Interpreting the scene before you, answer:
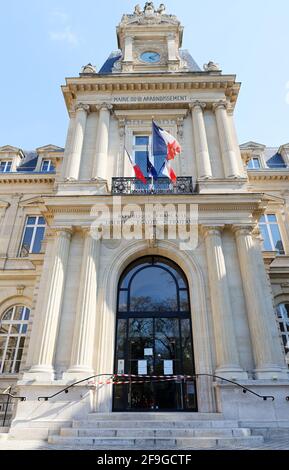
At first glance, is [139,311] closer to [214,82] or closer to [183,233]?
[183,233]

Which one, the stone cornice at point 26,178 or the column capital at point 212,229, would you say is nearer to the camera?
the column capital at point 212,229

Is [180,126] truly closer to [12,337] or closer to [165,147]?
[165,147]

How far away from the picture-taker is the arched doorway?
30.6ft

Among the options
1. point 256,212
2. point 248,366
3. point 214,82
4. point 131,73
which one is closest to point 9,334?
point 248,366

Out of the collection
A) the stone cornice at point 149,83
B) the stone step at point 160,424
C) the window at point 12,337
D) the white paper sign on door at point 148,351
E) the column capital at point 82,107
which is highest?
the stone cornice at point 149,83

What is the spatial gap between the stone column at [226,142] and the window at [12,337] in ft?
37.0

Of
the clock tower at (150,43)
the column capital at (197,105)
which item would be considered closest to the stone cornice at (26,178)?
the clock tower at (150,43)

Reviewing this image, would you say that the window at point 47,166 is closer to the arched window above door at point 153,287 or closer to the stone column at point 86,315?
the stone column at point 86,315

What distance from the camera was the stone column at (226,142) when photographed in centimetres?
1264

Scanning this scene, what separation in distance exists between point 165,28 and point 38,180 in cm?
1135

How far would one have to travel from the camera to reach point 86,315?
953cm

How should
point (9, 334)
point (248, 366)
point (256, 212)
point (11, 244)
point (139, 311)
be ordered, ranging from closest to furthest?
point (248, 366) → point (139, 311) → point (256, 212) → point (9, 334) → point (11, 244)

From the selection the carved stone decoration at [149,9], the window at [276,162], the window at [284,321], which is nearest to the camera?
the window at [284,321]

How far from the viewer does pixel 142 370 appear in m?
9.62
